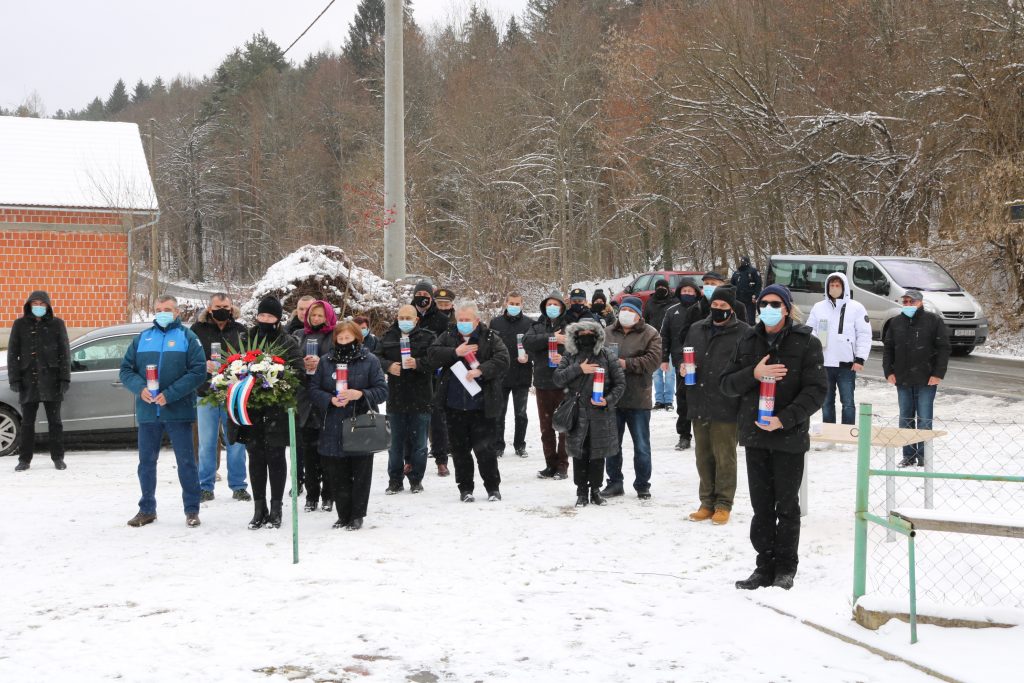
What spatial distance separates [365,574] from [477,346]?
9.50 ft

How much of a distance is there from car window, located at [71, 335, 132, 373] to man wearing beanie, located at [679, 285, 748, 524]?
7273 millimetres

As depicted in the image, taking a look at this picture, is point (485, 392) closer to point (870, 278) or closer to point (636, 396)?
point (636, 396)

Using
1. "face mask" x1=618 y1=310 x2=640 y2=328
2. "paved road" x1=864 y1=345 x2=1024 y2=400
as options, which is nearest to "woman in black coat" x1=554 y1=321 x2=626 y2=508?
"face mask" x1=618 y1=310 x2=640 y2=328

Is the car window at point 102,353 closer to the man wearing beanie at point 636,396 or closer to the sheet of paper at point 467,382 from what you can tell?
the sheet of paper at point 467,382

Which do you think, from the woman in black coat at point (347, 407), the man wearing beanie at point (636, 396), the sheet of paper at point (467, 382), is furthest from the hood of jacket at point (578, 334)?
the woman in black coat at point (347, 407)

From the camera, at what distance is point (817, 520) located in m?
8.05

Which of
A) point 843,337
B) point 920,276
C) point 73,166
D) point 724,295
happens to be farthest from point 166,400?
point 73,166

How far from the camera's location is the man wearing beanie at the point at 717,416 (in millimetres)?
8023

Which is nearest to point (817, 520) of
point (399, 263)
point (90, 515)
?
point (90, 515)

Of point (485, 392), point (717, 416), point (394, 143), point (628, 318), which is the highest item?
point (394, 143)

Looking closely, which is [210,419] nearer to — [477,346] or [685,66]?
[477,346]

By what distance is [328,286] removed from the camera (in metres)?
17.6

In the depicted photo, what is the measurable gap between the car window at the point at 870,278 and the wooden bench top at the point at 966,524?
1567 cm

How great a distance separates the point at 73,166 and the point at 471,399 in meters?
19.0
